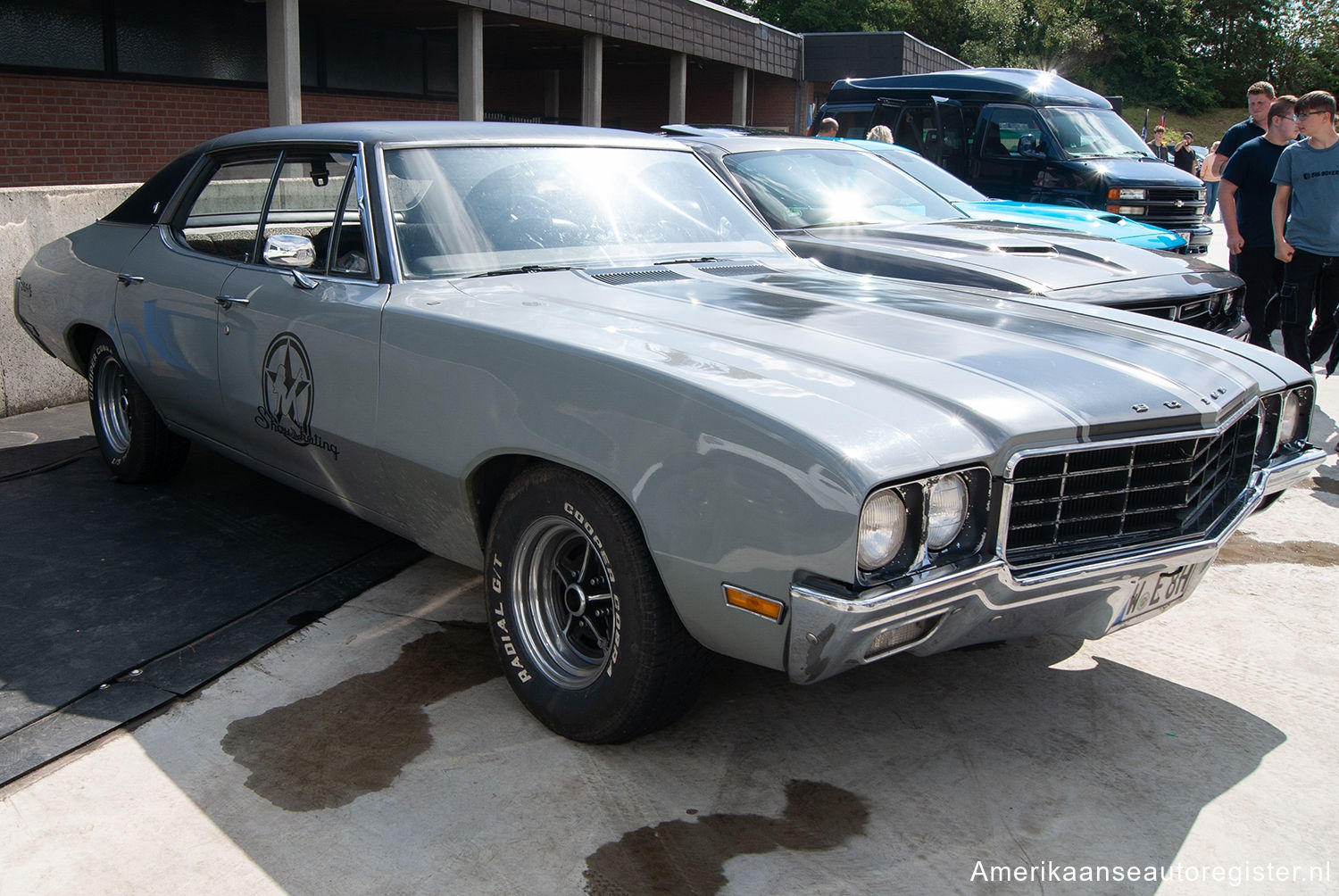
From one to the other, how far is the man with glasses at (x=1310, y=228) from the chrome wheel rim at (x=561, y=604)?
5.18 metres

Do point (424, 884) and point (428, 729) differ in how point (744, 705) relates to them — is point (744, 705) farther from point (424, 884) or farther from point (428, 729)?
point (424, 884)

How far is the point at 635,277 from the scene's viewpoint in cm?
366

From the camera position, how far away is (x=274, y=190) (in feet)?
13.9

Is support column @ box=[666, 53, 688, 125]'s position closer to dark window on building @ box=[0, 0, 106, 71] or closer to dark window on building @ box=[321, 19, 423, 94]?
dark window on building @ box=[321, 19, 423, 94]

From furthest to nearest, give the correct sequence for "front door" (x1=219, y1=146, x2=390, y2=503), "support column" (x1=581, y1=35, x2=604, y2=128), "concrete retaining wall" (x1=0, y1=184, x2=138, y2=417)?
"support column" (x1=581, y1=35, x2=604, y2=128) → "concrete retaining wall" (x1=0, y1=184, x2=138, y2=417) → "front door" (x1=219, y1=146, x2=390, y2=503)

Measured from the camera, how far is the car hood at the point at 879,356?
2.50m

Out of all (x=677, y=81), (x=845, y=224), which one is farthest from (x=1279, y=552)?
(x=677, y=81)

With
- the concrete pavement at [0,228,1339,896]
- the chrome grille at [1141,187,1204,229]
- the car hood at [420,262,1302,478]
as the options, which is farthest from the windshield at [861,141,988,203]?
the chrome grille at [1141,187,1204,229]

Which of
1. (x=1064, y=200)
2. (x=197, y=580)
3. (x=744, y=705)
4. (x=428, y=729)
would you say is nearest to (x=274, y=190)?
(x=197, y=580)

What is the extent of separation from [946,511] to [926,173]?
5.58 m

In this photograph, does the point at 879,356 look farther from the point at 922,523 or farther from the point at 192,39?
the point at 192,39

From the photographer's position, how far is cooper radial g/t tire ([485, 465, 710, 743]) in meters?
2.72

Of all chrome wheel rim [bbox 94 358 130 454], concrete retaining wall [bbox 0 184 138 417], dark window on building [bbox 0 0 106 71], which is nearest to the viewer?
chrome wheel rim [bbox 94 358 130 454]

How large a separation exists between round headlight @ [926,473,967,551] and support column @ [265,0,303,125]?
38.1 feet
